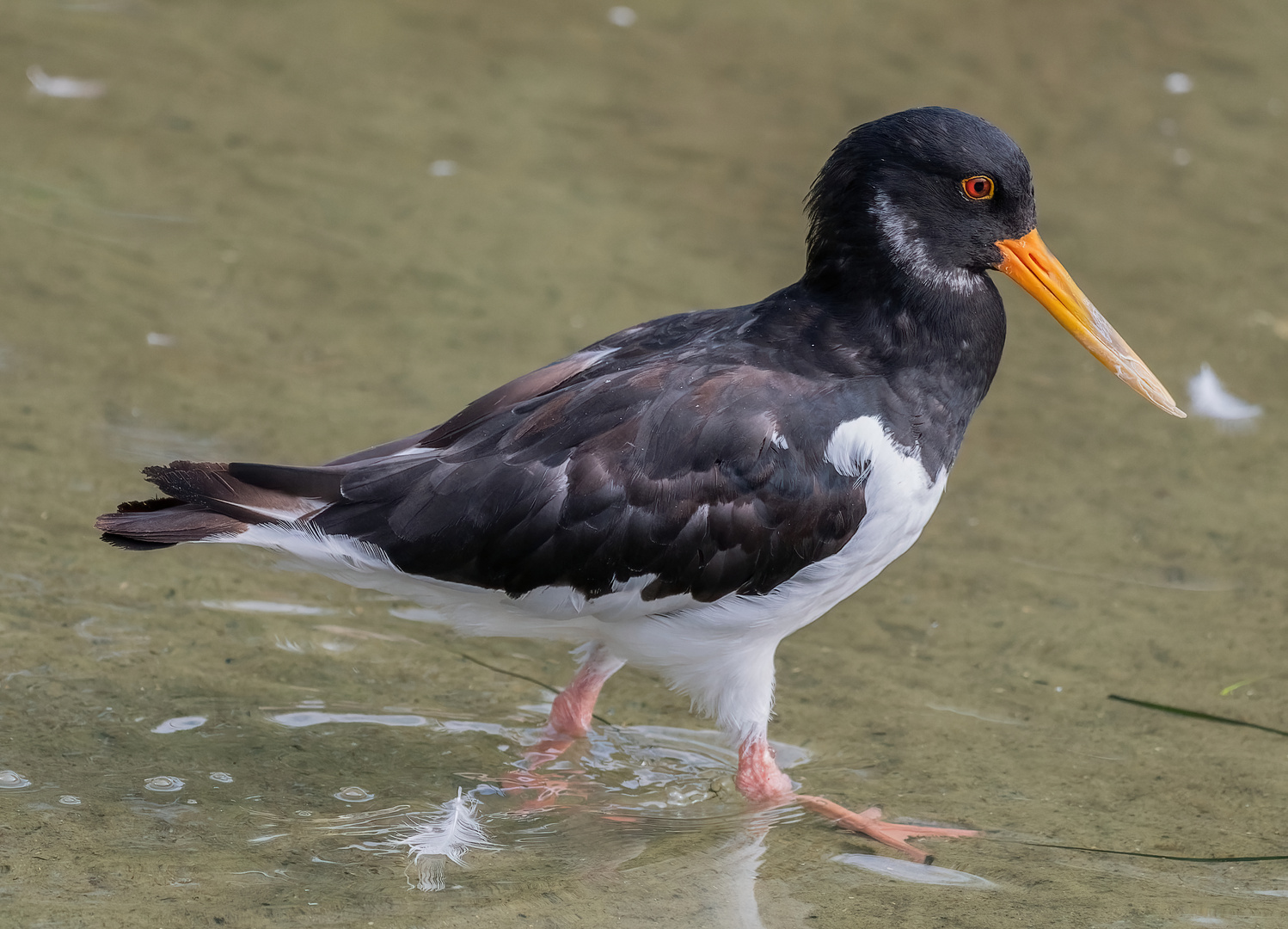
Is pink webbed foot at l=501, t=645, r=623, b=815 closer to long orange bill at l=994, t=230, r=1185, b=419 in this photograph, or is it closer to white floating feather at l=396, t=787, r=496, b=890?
white floating feather at l=396, t=787, r=496, b=890

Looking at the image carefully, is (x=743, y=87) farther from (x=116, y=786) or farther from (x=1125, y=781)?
(x=116, y=786)

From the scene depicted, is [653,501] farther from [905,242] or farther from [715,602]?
[905,242]

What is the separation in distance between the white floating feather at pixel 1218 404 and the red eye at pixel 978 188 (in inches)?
120

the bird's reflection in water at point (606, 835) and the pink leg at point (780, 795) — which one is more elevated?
the pink leg at point (780, 795)

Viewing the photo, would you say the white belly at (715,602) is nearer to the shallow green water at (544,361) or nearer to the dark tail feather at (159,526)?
the dark tail feather at (159,526)

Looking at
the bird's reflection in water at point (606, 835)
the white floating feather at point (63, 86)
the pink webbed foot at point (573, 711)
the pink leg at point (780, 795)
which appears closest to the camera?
the bird's reflection in water at point (606, 835)

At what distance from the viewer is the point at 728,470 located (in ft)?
13.8

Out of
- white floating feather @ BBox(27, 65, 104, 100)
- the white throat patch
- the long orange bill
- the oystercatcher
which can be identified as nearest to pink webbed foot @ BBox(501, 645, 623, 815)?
the oystercatcher

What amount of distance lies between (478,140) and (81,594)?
4258 mm

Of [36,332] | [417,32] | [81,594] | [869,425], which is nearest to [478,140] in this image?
[417,32]

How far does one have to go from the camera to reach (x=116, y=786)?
14.3ft

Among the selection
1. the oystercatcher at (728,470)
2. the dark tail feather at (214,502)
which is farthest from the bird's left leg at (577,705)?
the dark tail feather at (214,502)

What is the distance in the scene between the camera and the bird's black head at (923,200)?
4.40 meters

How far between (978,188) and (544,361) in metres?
2.87
